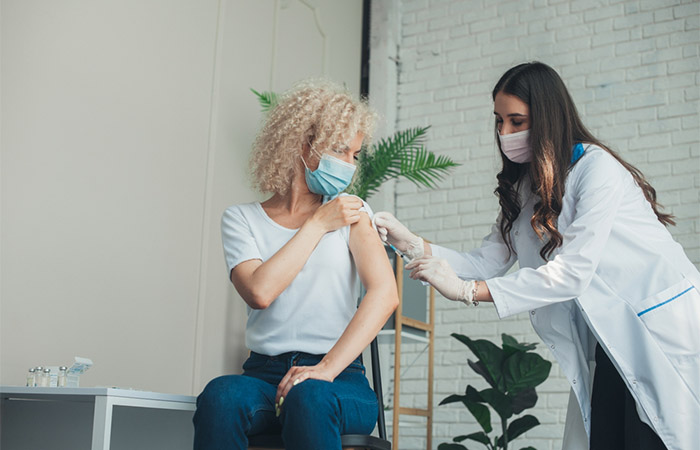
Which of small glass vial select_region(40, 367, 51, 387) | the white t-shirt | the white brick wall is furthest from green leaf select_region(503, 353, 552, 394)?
small glass vial select_region(40, 367, 51, 387)

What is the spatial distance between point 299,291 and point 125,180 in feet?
4.34

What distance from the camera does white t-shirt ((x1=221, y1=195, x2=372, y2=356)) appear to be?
1.65m

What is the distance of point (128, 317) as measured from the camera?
2.72 meters

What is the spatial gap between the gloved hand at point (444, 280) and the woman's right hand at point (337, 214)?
203mm

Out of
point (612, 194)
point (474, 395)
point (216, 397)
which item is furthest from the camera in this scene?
point (474, 395)

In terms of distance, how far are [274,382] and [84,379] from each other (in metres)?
1.21

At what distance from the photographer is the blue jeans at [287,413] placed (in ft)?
4.51

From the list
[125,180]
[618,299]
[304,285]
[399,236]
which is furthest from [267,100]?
[618,299]

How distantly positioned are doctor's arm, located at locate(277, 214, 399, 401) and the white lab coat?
256 millimetres

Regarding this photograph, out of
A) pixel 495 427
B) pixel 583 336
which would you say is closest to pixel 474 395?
pixel 495 427

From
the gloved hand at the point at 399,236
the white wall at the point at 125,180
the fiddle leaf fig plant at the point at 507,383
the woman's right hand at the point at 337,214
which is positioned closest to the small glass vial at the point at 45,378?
the white wall at the point at 125,180

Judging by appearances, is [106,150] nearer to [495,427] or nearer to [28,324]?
[28,324]

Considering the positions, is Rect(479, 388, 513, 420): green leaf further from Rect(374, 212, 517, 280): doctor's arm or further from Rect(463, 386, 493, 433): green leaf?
Rect(374, 212, 517, 280): doctor's arm

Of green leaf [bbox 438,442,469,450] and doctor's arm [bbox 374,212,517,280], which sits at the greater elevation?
doctor's arm [bbox 374,212,517,280]
